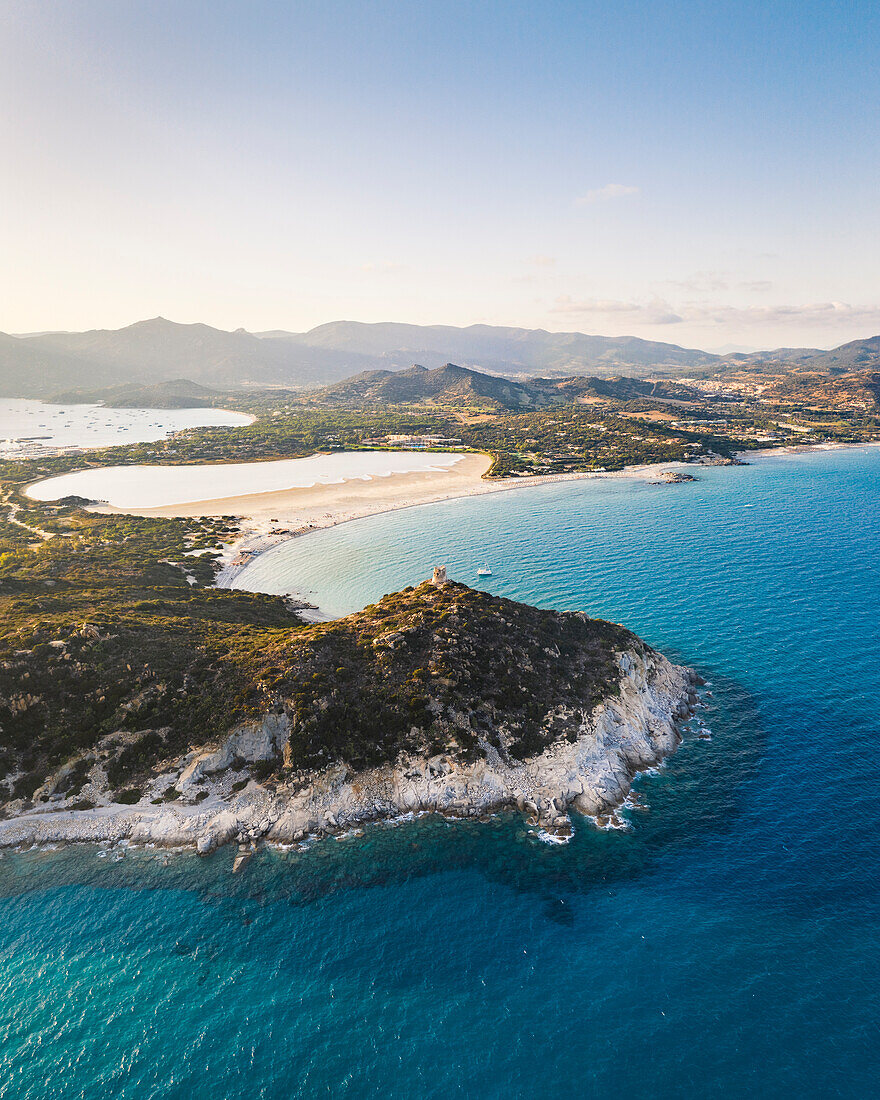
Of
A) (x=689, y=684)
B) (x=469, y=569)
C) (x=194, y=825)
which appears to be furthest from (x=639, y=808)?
(x=469, y=569)

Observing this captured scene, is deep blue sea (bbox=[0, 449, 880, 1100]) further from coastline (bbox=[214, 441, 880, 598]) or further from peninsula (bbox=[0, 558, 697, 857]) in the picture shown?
coastline (bbox=[214, 441, 880, 598])

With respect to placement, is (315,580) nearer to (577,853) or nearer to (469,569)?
(469,569)

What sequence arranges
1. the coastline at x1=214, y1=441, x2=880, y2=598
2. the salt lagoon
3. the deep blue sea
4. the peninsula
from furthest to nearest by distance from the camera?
the salt lagoon, the coastline at x1=214, y1=441, x2=880, y2=598, the peninsula, the deep blue sea

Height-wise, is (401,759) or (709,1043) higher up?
(401,759)

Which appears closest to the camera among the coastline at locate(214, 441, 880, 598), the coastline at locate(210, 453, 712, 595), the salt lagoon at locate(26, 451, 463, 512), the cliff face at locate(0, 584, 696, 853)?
the cliff face at locate(0, 584, 696, 853)

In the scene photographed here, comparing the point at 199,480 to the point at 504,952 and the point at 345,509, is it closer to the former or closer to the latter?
the point at 345,509

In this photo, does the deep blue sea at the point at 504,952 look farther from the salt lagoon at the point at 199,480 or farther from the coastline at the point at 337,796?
the salt lagoon at the point at 199,480

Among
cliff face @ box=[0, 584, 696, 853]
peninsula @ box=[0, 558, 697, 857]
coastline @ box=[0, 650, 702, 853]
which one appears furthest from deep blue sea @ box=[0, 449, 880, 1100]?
peninsula @ box=[0, 558, 697, 857]
